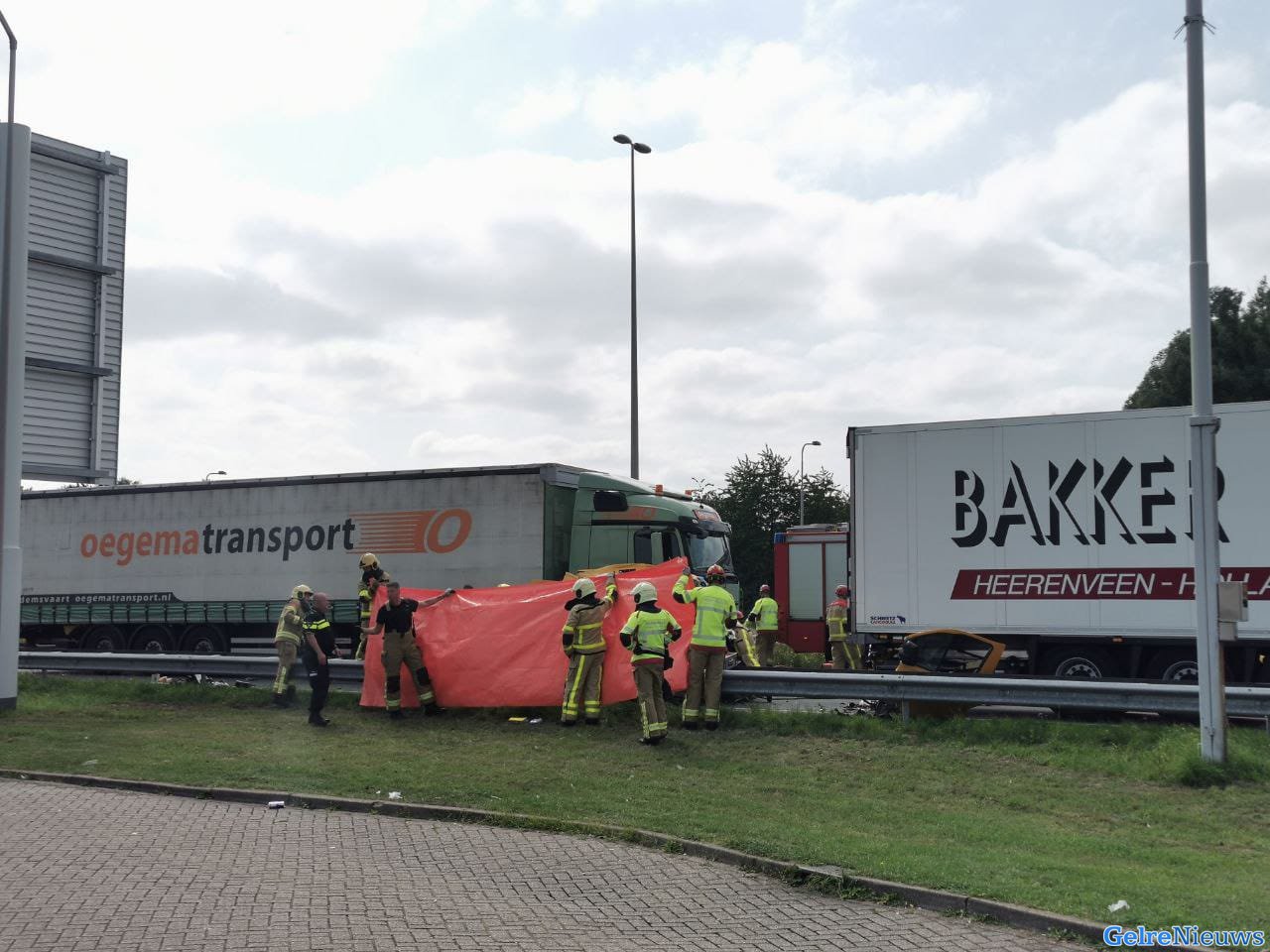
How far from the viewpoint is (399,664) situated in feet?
46.8

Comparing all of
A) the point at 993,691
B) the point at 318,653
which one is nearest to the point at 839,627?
the point at 993,691

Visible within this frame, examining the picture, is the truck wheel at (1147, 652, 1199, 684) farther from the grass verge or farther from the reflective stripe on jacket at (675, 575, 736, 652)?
the reflective stripe on jacket at (675, 575, 736, 652)

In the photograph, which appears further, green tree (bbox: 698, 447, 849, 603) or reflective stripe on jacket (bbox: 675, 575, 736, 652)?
green tree (bbox: 698, 447, 849, 603)

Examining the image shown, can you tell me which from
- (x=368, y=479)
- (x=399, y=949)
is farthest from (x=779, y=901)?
(x=368, y=479)

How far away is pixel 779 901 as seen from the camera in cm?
680

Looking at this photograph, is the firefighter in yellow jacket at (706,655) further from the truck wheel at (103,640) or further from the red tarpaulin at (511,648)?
the truck wheel at (103,640)

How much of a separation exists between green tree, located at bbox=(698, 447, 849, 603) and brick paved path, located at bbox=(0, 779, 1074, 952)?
4013 centimetres

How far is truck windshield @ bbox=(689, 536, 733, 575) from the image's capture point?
20359 millimetres

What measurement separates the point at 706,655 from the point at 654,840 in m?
4.90

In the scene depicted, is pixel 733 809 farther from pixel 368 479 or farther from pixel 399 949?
pixel 368 479

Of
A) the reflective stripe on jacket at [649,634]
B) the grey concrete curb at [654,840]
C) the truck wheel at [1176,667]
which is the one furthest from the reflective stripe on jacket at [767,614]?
the grey concrete curb at [654,840]

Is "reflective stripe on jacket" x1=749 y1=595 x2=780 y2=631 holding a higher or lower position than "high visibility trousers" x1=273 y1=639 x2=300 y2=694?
higher

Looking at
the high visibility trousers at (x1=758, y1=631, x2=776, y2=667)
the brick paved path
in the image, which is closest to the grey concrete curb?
the brick paved path

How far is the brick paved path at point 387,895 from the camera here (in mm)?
5969
